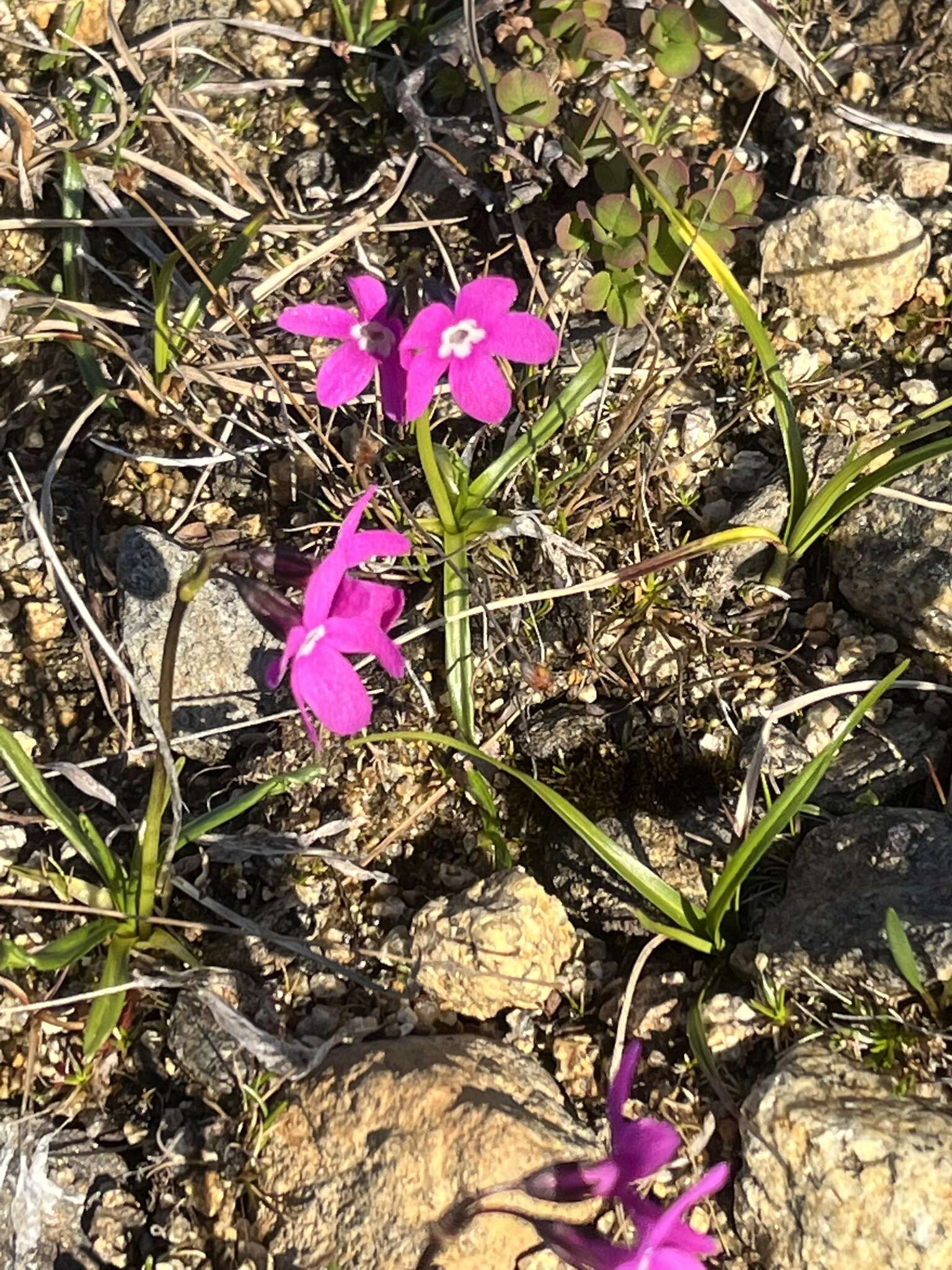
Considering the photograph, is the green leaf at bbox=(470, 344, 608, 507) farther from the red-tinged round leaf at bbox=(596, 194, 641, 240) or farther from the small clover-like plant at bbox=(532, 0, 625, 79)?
the small clover-like plant at bbox=(532, 0, 625, 79)

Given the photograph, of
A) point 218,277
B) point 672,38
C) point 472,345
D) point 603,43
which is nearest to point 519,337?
point 472,345

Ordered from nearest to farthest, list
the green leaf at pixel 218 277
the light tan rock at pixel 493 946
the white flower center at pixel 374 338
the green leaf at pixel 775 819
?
the green leaf at pixel 775 819 → the light tan rock at pixel 493 946 → the white flower center at pixel 374 338 → the green leaf at pixel 218 277

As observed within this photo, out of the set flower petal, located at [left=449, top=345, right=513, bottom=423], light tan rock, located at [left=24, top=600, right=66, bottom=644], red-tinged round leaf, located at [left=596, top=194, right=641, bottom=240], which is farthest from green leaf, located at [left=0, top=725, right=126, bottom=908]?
red-tinged round leaf, located at [left=596, top=194, right=641, bottom=240]

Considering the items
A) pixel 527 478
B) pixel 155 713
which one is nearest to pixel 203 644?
pixel 155 713

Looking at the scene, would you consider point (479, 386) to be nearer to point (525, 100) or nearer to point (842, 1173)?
point (525, 100)

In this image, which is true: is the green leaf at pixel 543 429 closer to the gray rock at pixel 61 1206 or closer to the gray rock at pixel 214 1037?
the gray rock at pixel 214 1037

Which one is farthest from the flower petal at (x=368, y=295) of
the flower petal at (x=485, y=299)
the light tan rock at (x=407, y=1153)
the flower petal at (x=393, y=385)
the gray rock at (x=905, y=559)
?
the light tan rock at (x=407, y=1153)
